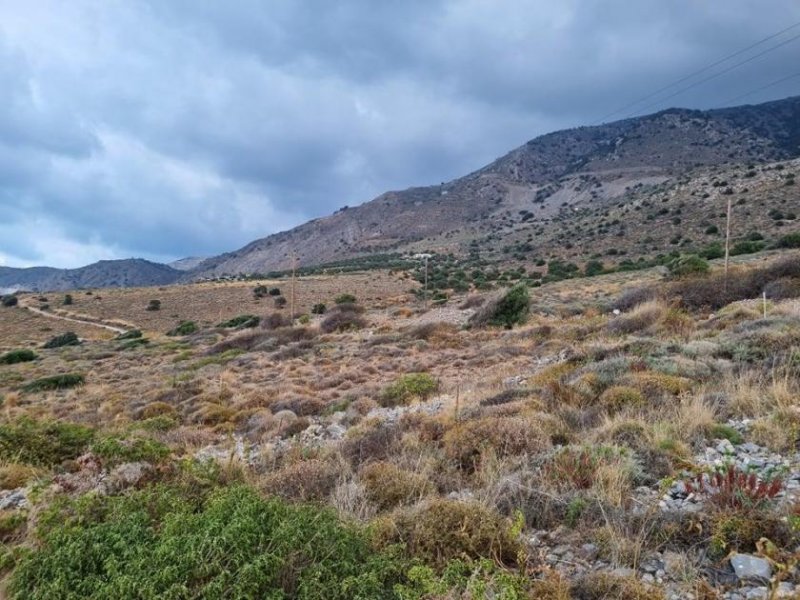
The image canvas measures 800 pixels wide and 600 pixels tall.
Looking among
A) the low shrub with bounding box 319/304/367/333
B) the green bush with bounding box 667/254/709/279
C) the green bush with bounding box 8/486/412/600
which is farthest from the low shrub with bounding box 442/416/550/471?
the low shrub with bounding box 319/304/367/333

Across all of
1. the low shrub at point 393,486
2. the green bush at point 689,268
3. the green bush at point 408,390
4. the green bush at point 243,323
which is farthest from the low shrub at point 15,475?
the green bush at point 243,323

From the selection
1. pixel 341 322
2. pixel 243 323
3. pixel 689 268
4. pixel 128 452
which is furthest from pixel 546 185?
pixel 128 452

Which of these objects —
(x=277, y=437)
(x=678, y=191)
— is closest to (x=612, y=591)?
(x=277, y=437)

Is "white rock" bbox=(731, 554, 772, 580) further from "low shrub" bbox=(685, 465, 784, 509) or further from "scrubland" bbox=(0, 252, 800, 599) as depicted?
"low shrub" bbox=(685, 465, 784, 509)

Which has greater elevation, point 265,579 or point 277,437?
point 265,579

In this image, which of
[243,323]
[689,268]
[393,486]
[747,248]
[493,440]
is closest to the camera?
[393,486]

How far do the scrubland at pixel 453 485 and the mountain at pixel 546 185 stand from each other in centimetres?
6708

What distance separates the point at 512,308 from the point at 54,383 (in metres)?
20.5

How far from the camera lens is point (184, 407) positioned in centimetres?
→ 1289

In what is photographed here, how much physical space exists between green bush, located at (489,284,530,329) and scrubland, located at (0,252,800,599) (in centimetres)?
849

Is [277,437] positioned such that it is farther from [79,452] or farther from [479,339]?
[479,339]

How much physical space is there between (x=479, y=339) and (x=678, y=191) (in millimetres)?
60872

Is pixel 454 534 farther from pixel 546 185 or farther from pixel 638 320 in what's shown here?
pixel 546 185

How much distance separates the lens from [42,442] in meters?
7.46
